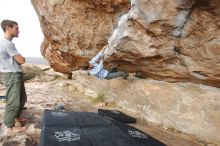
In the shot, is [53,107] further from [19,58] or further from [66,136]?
[66,136]

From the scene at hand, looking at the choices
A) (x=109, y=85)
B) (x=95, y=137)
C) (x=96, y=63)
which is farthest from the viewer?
(x=109, y=85)

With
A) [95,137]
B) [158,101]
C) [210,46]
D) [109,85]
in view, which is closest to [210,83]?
[210,46]

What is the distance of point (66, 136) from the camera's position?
421 centimetres

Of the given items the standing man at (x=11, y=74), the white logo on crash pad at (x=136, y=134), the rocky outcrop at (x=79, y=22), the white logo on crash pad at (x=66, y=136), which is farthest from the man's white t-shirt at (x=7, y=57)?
the rocky outcrop at (x=79, y=22)

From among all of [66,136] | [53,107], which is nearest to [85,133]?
[66,136]

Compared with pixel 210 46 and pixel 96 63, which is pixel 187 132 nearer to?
pixel 210 46

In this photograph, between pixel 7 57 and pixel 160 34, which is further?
pixel 160 34

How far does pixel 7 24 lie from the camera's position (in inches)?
195

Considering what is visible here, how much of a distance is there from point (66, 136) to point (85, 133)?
0.40 metres

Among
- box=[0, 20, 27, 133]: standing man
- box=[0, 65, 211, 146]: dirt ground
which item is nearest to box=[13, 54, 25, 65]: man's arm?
box=[0, 20, 27, 133]: standing man

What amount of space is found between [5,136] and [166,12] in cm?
359

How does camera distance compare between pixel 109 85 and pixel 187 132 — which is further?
pixel 109 85

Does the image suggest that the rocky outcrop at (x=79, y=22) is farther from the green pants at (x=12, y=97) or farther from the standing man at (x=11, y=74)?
the green pants at (x=12, y=97)

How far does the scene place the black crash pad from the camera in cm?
409
